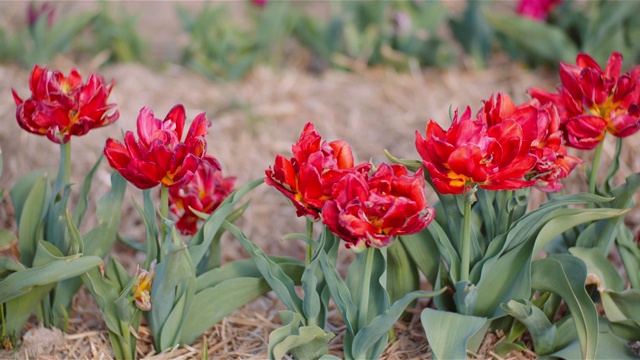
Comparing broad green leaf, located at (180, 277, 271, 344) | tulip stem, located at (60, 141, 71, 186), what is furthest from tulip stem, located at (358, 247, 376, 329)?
tulip stem, located at (60, 141, 71, 186)

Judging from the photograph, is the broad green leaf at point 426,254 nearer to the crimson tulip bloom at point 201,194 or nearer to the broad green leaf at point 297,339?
the broad green leaf at point 297,339

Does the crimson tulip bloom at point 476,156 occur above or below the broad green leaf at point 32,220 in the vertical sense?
above

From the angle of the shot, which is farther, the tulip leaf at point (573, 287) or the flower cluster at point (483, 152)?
the tulip leaf at point (573, 287)

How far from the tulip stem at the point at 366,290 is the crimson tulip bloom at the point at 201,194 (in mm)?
400

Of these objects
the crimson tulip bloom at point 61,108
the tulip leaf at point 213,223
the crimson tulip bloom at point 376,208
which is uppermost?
the crimson tulip bloom at point 61,108

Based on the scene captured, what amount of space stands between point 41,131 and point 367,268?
738 mm

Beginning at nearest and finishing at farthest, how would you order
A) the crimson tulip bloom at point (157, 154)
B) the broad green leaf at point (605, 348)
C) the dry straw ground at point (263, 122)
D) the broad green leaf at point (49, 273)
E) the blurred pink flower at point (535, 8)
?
Result: the crimson tulip bloom at point (157, 154), the broad green leaf at point (49, 273), the broad green leaf at point (605, 348), the dry straw ground at point (263, 122), the blurred pink flower at point (535, 8)

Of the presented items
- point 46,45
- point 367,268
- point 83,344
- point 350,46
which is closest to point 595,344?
point 367,268

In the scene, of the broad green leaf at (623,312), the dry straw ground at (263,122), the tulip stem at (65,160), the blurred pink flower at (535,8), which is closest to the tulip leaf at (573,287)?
the broad green leaf at (623,312)

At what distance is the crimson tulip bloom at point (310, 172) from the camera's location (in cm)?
147

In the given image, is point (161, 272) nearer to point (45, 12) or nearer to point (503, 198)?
point (503, 198)

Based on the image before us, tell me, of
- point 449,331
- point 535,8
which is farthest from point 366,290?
point 535,8

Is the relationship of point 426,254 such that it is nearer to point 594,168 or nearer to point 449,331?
point 449,331

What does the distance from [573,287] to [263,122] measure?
1.59 m
